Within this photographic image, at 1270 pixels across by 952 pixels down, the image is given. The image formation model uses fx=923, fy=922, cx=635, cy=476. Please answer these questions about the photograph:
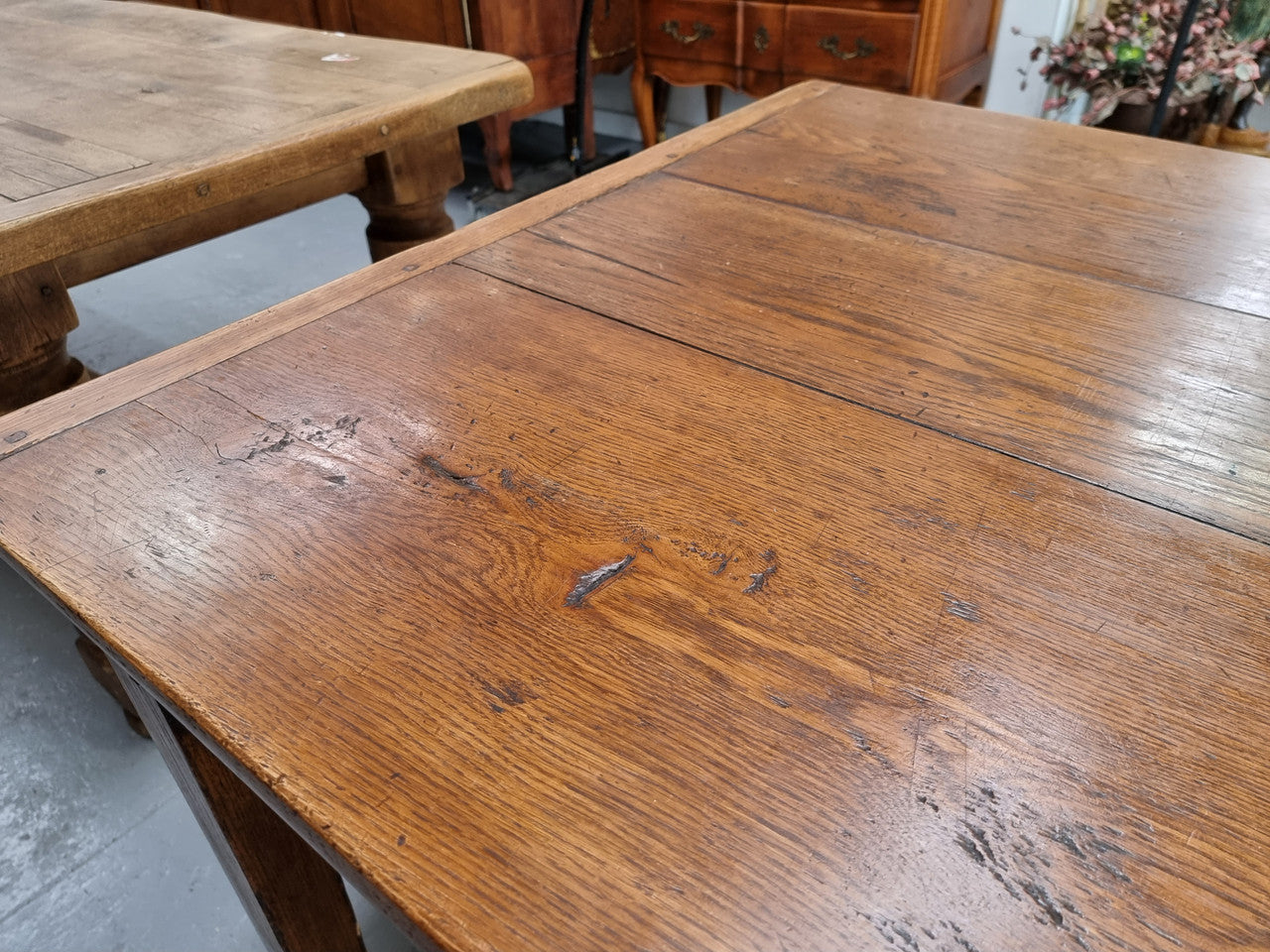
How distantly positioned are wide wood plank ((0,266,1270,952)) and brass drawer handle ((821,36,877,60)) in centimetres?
177

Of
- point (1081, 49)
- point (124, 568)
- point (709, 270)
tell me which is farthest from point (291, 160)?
point (1081, 49)

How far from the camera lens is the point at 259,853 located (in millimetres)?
670

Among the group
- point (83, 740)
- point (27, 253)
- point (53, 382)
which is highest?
point (27, 253)

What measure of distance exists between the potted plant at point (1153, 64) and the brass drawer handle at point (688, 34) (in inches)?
32.1

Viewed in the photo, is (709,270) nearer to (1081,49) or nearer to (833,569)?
(833,569)

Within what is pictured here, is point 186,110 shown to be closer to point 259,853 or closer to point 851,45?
point 259,853

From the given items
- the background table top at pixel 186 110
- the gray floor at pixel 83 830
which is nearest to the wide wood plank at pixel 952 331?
the background table top at pixel 186 110

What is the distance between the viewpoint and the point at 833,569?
461 millimetres

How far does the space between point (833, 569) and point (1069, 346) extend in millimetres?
307

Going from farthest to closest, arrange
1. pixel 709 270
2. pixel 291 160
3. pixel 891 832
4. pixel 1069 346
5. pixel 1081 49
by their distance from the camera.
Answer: pixel 1081 49, pixel 291 160, pixel 709 270, pixel 1069 346, pixel 891 832

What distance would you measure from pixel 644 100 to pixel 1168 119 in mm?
1306

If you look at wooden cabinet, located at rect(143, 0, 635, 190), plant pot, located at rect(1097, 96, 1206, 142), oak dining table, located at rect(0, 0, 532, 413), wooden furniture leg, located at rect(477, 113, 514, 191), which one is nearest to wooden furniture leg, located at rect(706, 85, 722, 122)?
wooden cabinet, located at rect(143, 0, 635, 190)

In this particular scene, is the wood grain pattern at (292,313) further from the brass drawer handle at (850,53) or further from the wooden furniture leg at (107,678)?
the brass drawer handle at (850,53)

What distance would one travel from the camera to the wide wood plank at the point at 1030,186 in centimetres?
76
